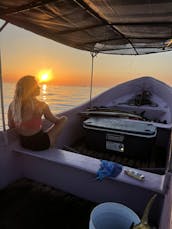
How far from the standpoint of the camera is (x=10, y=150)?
1.91m

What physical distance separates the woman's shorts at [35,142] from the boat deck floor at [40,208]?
1.47 feet

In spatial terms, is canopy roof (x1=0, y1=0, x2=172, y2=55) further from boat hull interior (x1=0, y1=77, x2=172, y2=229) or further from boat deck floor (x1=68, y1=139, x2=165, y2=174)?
boat deck floor (x1=68, y1=139, x2=165, y2=174)

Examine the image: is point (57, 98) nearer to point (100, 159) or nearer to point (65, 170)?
point (100, 159)

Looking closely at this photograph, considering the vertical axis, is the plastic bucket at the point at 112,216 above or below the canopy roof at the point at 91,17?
below

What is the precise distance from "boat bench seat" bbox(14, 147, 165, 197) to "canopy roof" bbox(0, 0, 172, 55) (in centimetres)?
134

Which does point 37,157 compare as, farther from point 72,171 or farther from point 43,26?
point 43,26

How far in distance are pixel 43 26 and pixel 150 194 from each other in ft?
6.52

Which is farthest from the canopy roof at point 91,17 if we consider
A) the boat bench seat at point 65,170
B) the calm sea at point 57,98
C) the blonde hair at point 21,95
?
the boat bench seat at point 65,170

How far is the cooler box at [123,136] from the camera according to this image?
2.42m

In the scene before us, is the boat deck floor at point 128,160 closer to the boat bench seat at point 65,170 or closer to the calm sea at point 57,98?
the boat bench seat at point 65,170

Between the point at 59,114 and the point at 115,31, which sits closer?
the point at 115,31

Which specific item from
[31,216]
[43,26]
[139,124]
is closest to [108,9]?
[43,26]

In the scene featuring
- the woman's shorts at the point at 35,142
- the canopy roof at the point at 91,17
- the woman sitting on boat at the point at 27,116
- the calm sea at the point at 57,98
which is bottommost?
the calm sea at the point at 57,98

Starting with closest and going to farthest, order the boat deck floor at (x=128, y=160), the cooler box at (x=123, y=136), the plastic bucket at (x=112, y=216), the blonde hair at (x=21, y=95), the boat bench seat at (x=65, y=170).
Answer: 1. the plastic bucket at (x=112, y=216)
2. the boat bench seat at (x=65, y=170)
3. the blonde hair at (x=21, y=95)
4. the cooler box at (x=123, y=136)
5. the boat deck floor at (x=128, y=160)
